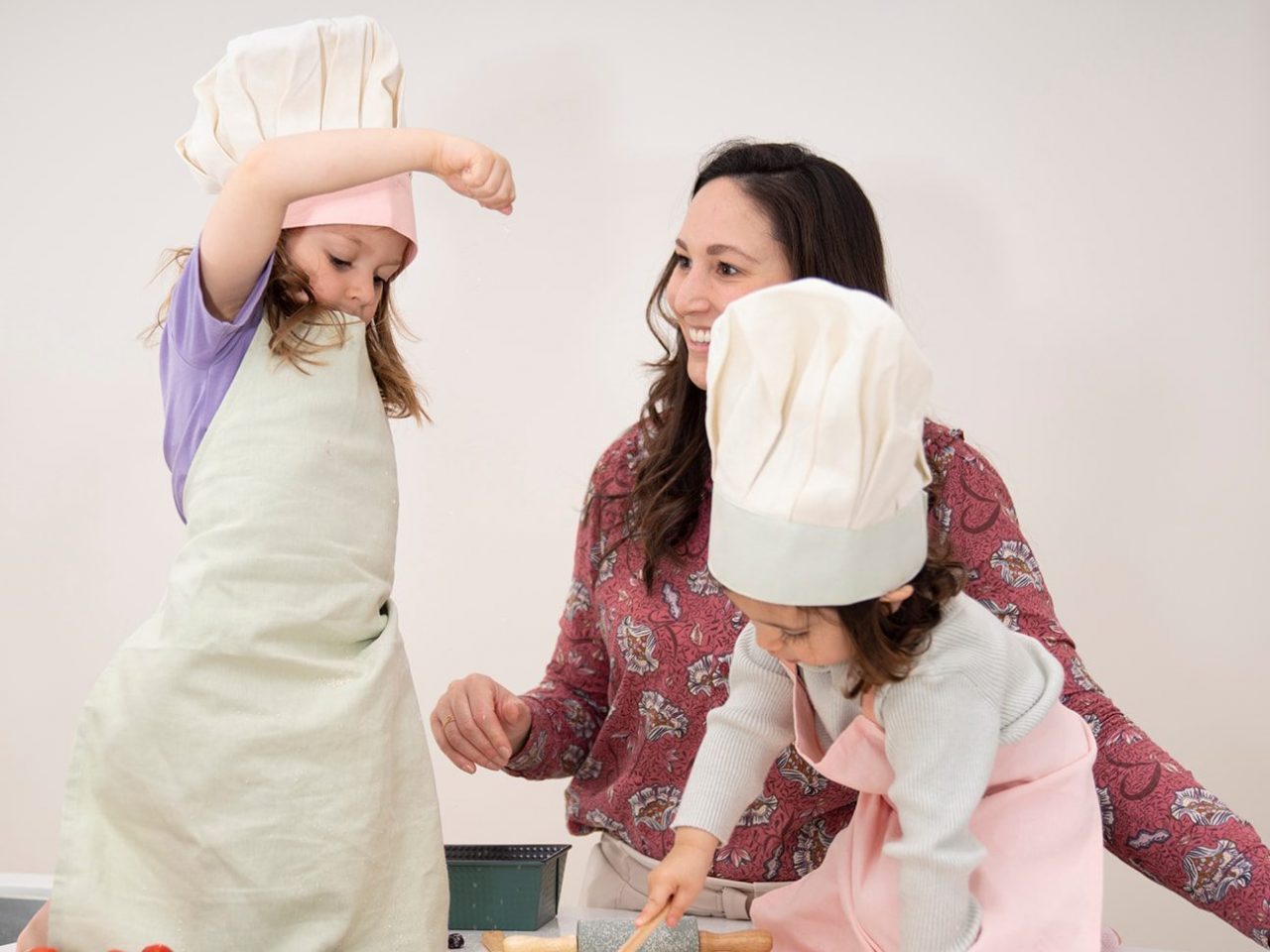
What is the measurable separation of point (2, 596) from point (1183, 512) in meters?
1.89

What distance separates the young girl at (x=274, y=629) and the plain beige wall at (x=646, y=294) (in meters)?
0.97

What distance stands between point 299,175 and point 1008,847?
786 millimetres

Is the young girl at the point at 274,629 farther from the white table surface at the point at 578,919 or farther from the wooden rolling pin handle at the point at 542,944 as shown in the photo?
the white table surface at the point at 578,919

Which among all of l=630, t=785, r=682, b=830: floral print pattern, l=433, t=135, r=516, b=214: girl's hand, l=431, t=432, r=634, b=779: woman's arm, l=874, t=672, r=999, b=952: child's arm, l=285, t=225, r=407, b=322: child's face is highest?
l=433, t=135, r=516, b=214: girl's hand

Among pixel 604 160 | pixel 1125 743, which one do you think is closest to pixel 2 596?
pixel 604 160

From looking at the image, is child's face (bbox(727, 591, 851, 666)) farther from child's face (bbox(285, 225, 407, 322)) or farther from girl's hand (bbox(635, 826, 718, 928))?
child's face (bbox(285, 225, 407, 322))

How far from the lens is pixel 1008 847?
113cm

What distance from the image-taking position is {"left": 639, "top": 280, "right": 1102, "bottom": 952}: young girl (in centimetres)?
100

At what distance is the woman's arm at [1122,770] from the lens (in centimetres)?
125

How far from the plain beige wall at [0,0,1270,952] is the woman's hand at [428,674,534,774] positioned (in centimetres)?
70

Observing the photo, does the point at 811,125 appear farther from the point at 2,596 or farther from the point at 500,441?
the point at 2,596

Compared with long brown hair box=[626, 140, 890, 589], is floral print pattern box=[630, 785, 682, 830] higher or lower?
lower

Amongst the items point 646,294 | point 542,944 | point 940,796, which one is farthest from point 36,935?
point 646,294

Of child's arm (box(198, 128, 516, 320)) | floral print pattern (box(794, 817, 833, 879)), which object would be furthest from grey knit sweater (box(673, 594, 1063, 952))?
child's arm (box(198, 128, 516, 320))
